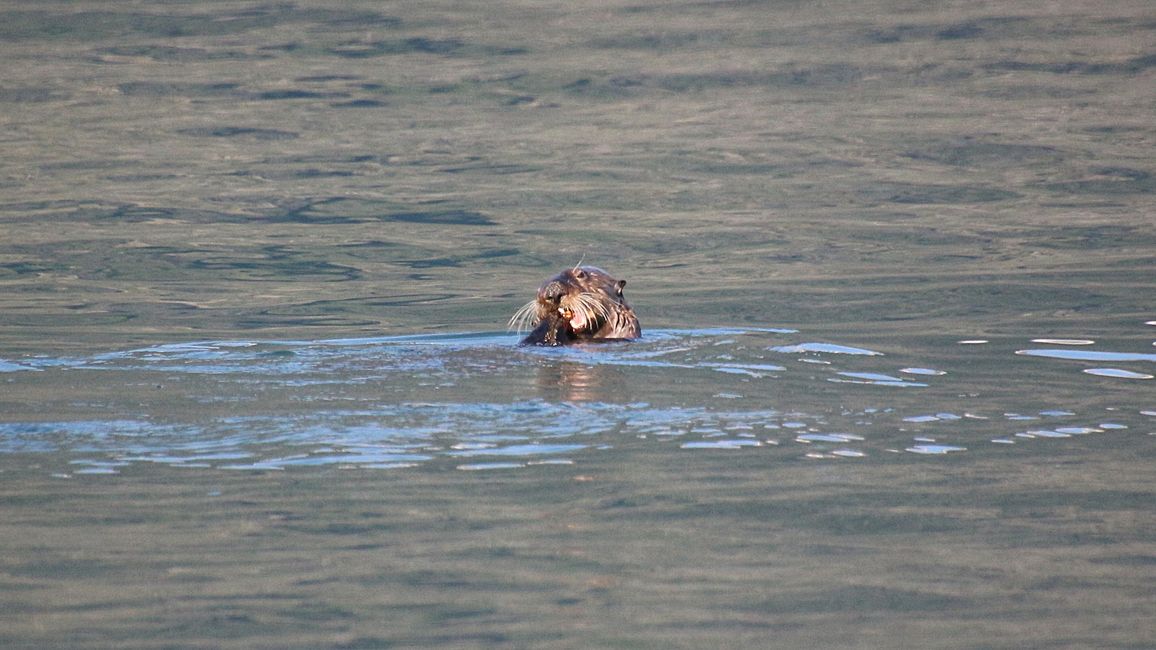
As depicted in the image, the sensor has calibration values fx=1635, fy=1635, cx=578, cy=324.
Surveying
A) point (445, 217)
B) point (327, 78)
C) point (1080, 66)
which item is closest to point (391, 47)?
point (327, 78)

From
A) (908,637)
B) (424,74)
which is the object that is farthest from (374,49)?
(908,637)

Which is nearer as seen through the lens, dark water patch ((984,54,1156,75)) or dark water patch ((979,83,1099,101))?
dark water patch ((979,83,1099,101))

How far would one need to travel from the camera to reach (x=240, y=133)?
20.0 m

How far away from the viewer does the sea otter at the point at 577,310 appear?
27.8 ft

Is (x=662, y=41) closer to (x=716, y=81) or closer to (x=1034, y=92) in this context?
(x=716, y=81)

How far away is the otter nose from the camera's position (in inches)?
330

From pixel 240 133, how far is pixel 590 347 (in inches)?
495

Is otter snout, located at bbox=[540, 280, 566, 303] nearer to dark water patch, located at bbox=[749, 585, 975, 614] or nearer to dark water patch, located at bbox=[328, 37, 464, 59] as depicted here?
dark water patch, located at bbox=[749, 585, 975, 614]

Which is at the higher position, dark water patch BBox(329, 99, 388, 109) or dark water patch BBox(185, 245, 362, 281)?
dark water patch BBox(329, 99, 388, 109)

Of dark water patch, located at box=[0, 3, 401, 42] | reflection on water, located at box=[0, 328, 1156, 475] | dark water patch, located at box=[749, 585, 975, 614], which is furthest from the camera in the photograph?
dark water patch, located at box=[0, 3, 401, 42]

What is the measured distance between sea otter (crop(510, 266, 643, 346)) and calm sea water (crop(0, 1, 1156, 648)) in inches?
8.7

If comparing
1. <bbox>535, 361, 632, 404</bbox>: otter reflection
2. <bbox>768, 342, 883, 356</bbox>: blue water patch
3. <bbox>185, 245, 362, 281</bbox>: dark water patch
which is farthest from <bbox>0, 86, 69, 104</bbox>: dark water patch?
<bbox>535, 361, 632, 404</bbox>: otter reflection

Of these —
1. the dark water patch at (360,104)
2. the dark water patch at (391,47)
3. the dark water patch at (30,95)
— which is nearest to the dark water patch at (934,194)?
the dark water patch at (360,104)

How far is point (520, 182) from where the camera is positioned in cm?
1706
